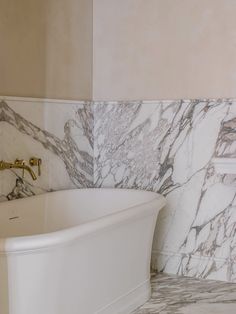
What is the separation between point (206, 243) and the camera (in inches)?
129

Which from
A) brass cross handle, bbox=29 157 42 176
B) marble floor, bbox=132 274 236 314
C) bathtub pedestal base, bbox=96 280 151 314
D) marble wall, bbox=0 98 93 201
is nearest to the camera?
bathtub pedestal base, bbox=96 280 151 314

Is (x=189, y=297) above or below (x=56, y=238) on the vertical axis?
below

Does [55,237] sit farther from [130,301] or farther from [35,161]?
[35,161]

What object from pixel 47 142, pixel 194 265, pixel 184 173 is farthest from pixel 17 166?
pixel 194 265

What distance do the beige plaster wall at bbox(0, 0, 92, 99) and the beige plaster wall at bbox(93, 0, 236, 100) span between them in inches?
6.5

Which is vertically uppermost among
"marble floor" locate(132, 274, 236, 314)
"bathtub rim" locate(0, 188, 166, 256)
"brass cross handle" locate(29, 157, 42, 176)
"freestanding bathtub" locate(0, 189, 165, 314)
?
"brass cross handle" locate(29, 157, 42, 176)

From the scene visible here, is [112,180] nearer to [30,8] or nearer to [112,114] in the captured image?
[112,114]

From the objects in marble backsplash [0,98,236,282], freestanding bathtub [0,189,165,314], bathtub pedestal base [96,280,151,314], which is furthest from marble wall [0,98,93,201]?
bathtub pedestal base [96,280,151,314]

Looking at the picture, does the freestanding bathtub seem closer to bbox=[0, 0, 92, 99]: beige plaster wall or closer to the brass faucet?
the brass faucet

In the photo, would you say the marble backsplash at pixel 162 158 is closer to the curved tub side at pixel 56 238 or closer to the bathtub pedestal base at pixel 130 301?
the bathtub pedestal base at pixel 130 301

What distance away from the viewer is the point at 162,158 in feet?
11.2

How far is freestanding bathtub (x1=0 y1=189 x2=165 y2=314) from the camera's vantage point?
1.86m

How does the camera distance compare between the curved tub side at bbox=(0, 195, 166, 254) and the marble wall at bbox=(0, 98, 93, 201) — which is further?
the marble wall at bbox=(0, 98, 93, 201)

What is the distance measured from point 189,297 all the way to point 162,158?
40.8 inches
